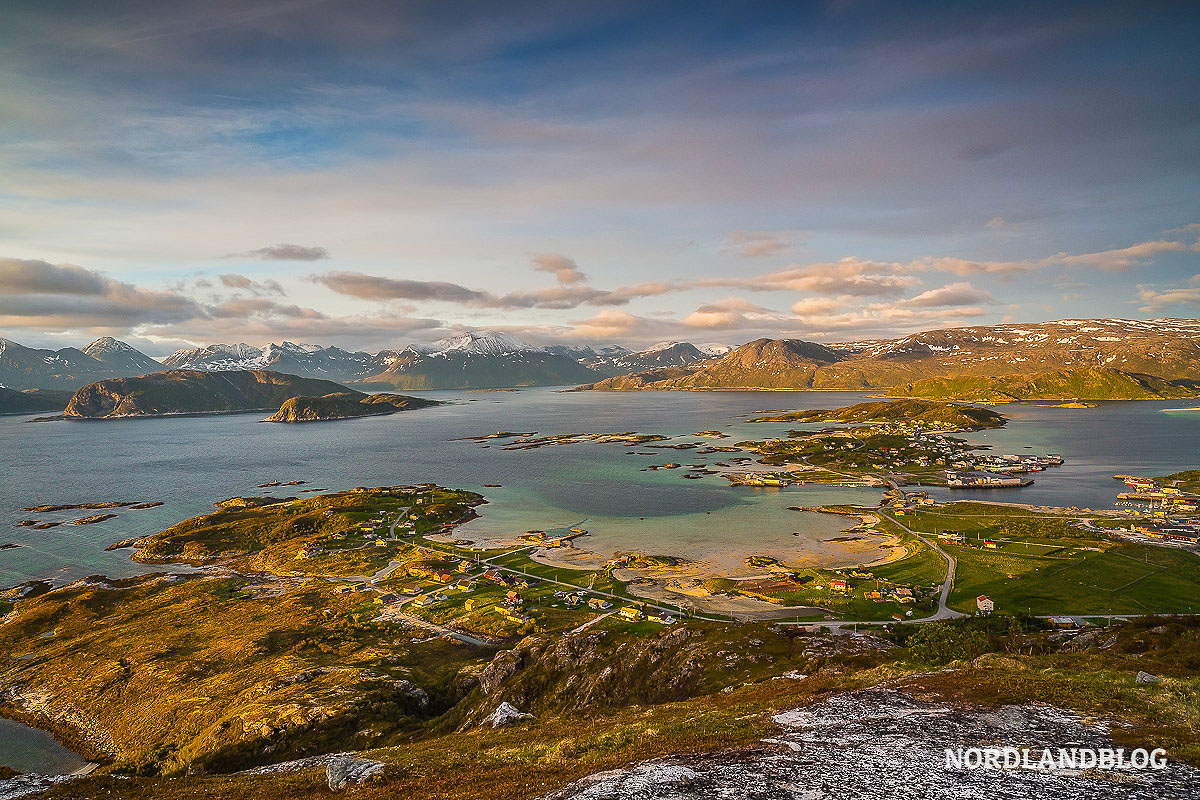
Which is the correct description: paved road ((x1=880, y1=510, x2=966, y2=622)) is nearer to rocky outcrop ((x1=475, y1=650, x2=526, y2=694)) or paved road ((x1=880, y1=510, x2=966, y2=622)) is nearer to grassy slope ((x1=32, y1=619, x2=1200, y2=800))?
grassy slope ((x1=32, y1=619, x2=1200, y2=800))

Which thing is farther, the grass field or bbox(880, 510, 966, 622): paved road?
the grass field

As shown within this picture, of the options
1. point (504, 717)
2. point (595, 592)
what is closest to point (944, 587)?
point (595, 592)

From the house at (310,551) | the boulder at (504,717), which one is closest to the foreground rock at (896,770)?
the boulder at (504,717)

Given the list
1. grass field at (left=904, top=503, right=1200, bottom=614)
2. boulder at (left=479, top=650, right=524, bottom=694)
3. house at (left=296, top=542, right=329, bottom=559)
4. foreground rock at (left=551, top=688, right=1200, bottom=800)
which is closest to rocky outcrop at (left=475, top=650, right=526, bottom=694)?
boulder at (left=479, top=650, right=524, bottom=694)

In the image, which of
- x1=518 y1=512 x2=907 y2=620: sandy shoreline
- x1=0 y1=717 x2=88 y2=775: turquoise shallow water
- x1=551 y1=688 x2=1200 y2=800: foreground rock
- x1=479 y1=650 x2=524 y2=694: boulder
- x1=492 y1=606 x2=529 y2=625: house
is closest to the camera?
x1=551 y1=688 x2=1200 y2=800: foreground rock

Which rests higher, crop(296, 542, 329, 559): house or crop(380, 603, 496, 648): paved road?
crop(380, 603, 496, 648): paved road

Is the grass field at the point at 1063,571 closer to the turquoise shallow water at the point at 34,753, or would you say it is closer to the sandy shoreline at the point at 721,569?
the sandy shoreline at the point at 721,569

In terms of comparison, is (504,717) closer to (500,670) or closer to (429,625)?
(500,670)
